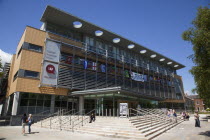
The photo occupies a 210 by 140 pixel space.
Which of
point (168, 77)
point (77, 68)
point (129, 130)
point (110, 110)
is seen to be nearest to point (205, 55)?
point (129, 130)

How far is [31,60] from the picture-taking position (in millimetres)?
22344

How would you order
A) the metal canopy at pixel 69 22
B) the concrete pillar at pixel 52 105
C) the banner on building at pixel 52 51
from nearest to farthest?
the concrete pillar at pixel 52 105 → the banner on building at pixel 52 51 → the metal canopy at pixel 69 22

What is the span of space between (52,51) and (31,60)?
11.3ft

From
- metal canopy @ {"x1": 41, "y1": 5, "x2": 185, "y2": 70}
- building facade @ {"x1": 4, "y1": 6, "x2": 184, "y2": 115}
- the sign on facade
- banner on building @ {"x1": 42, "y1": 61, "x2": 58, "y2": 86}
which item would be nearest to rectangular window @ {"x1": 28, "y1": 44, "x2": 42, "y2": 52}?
building facade @ {"x1": 4, "y1": 6, "x2": 184, "y2": 115}

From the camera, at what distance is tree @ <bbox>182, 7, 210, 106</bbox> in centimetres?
1005

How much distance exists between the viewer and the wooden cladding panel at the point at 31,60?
71.5ft

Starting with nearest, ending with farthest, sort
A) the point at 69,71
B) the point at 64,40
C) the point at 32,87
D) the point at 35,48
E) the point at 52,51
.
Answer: the point at 32,87 < the point at 35,48 < the point at 52,51 < the point at 69,71 < the point at 64,40

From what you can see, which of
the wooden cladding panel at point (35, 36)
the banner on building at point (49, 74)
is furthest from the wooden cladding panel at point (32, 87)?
the wooden cladding panel at point (35, 36)

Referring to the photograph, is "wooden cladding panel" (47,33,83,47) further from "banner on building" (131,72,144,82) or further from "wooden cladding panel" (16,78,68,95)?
"banner on building" (131,72,144,82)

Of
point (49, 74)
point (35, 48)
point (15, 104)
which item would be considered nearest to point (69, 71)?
point (49, 74)

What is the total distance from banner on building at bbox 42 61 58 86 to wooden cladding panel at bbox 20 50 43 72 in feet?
3.54

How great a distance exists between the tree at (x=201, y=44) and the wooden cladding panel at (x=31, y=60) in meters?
19.8

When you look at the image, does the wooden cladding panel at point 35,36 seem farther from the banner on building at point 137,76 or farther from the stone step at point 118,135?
the banner on building at point 137,76

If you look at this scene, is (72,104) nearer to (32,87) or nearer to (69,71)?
(69,71)
